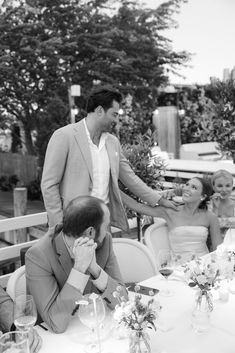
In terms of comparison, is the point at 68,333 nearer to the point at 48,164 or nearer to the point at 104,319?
the point at 104,319

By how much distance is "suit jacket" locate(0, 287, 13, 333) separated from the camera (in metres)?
1.75

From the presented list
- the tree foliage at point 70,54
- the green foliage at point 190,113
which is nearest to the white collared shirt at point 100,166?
the tree foliage at point 70,54

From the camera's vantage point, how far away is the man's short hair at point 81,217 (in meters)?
1.74

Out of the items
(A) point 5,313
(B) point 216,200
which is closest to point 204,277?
(A) point 5,313

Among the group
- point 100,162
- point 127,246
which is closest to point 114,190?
point 100,162

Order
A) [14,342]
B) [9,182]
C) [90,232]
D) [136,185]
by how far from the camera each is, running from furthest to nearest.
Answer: [9,182]
[136,185]
[90,232]
[14,342]

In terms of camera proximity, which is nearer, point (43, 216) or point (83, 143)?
point (83, 143)

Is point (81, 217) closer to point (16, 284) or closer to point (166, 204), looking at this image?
point (16, 284)

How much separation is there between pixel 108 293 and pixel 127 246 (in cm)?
79

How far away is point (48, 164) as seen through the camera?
2580mm

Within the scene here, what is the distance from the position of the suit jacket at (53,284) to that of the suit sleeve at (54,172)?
29.0 inches

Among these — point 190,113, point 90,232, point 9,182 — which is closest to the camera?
point 90,232

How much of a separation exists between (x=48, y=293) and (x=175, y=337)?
50cm

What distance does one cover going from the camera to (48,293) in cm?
166
